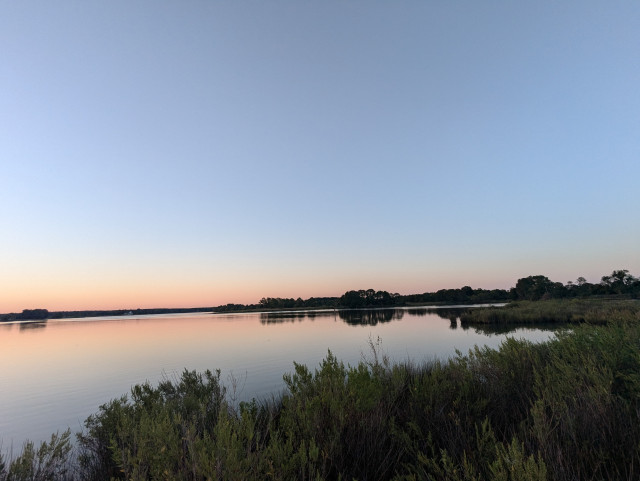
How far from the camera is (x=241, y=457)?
3.78 meters

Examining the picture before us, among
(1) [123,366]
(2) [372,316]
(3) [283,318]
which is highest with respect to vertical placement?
(1) [123,366]

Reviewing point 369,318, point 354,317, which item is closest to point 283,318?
point 354,317

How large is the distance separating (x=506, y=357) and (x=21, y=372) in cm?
3749

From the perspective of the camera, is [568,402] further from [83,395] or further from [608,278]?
[608,278]

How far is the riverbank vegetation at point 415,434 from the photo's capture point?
364 cm

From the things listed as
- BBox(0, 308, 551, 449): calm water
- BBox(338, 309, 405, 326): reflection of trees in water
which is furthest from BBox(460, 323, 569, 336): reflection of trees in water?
BBox(338, 309, 405, 326): reflection of trees in water

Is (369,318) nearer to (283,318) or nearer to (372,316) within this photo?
(372,316)

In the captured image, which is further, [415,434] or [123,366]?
[123,366]

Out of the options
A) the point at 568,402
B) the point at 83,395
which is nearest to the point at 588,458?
the point at 568,402

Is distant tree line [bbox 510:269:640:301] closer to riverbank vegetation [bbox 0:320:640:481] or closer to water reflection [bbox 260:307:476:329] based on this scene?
water reflection [bbox 260:307:476:329]

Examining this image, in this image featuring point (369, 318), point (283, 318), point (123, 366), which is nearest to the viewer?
point (123, 366)

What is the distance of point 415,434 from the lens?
18.6ft

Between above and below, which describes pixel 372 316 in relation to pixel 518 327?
below

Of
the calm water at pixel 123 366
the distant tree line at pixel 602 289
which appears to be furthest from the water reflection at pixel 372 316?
the distant tree line at pixel 602 289
